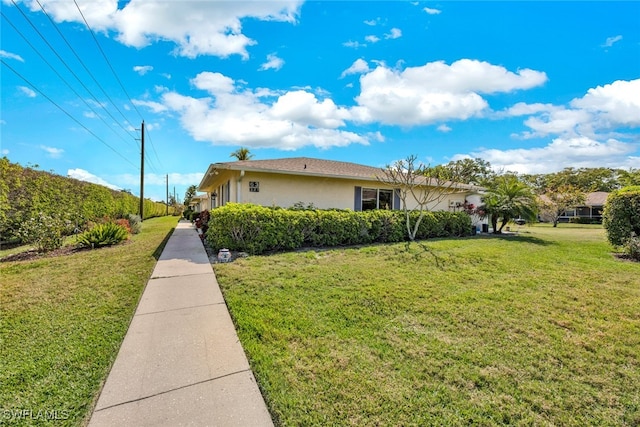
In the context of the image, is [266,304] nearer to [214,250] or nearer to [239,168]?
[214,250]

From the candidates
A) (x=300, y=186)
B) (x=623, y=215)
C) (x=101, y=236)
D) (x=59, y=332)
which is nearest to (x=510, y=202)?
(x=623, y=215)

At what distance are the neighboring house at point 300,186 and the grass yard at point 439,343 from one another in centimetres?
470

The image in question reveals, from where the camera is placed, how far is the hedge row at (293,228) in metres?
7.66

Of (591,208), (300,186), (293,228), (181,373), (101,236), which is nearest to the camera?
(181,373)

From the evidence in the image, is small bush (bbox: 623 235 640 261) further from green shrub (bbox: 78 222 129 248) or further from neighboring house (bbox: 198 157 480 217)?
green shrub (bbox: 78 222 129 248)

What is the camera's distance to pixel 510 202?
1311cm

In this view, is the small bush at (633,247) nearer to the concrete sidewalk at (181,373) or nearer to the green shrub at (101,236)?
the concrete sidewalk at (181,373)

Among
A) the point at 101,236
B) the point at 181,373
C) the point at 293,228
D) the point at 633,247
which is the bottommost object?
the point at 181,373

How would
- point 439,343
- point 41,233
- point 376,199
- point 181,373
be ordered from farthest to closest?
point 376,199, point 41,233, point 439,343, point 181,373

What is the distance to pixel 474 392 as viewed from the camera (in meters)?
2.45

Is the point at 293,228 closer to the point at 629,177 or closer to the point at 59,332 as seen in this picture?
the point at 59,332

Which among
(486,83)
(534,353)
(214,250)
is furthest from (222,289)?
(486,83)

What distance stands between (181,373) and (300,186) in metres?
9.16

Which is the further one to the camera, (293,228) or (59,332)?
(293,228)
